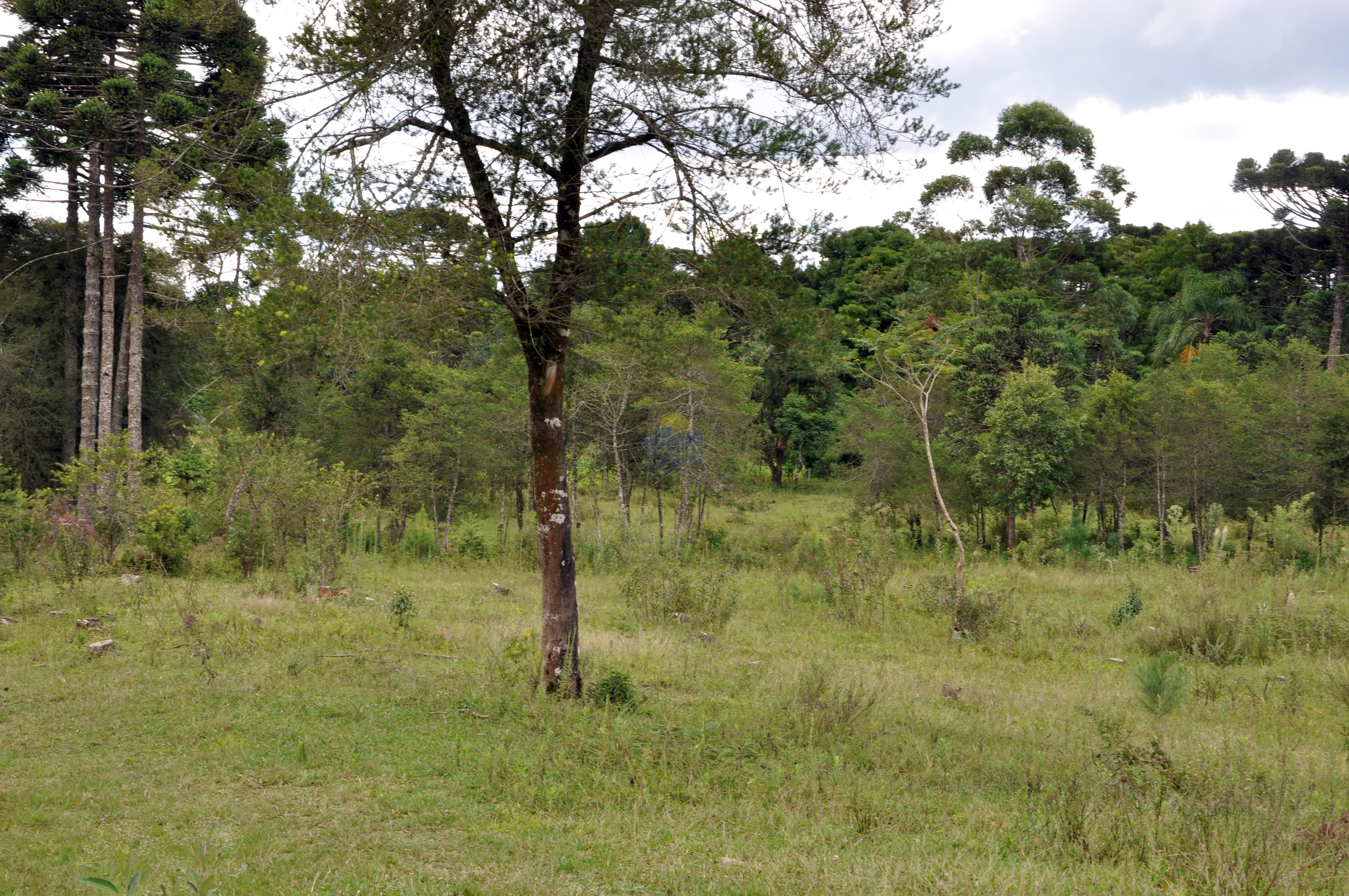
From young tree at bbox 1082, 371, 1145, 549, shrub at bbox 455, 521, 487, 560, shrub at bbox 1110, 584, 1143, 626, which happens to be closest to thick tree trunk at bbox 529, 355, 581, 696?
shrub at bbox 1110, 584, 1143, 626

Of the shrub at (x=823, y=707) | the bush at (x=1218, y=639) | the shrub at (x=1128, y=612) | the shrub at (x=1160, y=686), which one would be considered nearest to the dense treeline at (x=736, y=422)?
the shrub at (x=1128, y=612)

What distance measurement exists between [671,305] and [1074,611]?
350 inches

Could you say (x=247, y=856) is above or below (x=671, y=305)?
below

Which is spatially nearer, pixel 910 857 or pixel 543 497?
pixel 910 857

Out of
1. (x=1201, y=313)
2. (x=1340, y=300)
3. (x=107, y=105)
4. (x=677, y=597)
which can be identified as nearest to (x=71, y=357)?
(x=107, y=105)

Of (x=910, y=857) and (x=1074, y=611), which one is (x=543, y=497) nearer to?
(x=910, y=857)

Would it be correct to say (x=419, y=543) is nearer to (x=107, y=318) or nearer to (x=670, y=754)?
(x=107, y=318)

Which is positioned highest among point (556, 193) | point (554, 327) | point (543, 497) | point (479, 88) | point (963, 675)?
point (479, 88)

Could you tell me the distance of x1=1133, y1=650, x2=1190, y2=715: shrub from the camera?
297 inches

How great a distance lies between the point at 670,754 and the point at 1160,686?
4.78m

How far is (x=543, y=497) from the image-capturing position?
7.62 meters

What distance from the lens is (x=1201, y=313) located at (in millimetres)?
36375

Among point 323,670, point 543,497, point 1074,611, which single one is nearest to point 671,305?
point 543,497

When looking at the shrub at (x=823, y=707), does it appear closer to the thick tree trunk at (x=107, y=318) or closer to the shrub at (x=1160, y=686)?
the shrub at (x=1160, y=686)
